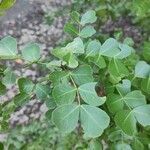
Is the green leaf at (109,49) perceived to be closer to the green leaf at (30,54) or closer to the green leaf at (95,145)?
the green leaf at (30,54)

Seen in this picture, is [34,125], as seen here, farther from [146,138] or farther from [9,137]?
[146,138]

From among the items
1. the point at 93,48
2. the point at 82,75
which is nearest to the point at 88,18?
the point at 93,48

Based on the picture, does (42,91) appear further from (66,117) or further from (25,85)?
(66,117)

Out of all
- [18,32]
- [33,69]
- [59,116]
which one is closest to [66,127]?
[59,116]

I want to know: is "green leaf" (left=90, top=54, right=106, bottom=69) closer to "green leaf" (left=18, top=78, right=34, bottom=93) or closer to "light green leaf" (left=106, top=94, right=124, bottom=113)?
"light green leaf" (left=106, top=94, right=124, bottom=113)

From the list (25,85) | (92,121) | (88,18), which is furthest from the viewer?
(88,18)

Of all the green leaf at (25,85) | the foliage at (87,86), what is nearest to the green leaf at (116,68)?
the foliage at (87,86)
